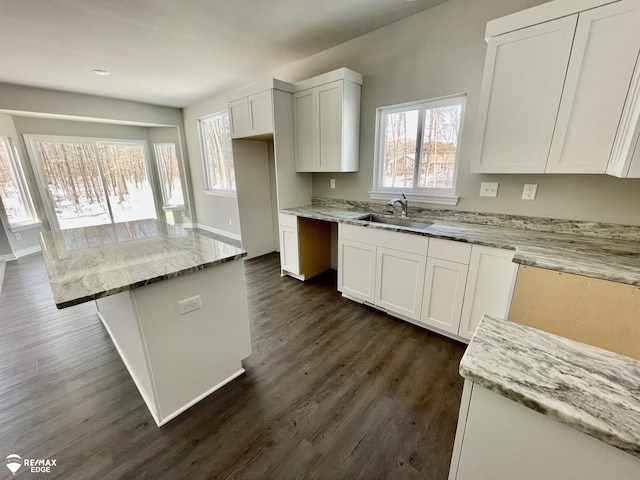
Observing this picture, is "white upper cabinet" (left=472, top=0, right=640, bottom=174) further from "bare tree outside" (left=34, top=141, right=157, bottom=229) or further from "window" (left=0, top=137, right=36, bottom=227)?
"window" (left=0, top=137, right=36, bottom=227)

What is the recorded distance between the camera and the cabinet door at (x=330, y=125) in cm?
275

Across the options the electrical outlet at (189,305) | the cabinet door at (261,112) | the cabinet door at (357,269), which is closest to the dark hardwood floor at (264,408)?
the cabinet door at (357,269)

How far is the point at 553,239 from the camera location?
189cm

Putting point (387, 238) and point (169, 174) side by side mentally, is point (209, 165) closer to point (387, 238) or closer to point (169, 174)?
point (169, 174)

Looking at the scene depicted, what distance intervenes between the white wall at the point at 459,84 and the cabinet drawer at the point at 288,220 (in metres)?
0.86

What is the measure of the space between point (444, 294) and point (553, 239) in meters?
0.84

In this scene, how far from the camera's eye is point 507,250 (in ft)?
5.79

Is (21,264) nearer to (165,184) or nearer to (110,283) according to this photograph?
(165,184)

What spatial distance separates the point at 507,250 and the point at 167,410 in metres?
2.35

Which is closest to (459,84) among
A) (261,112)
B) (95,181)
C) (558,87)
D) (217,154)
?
(558,87)

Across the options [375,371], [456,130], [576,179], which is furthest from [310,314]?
[576,179]

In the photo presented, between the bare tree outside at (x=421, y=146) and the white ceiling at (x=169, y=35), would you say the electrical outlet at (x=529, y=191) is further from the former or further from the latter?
the white ceiling at (x=169, y=35)

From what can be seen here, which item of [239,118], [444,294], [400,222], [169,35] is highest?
[169,35]

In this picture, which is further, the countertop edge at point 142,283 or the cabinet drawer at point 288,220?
the cabinet drawer at point 288,220
